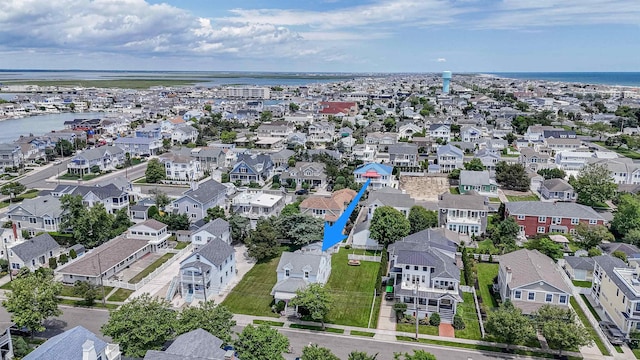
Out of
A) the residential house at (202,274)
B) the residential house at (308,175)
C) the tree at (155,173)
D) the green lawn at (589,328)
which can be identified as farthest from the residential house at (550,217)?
the tree at (155,173)

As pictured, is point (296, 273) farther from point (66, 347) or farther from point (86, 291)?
point (66, 347)

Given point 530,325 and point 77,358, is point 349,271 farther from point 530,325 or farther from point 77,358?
point 77,358

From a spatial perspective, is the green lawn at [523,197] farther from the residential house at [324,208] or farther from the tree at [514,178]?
the residential house at [324,208]

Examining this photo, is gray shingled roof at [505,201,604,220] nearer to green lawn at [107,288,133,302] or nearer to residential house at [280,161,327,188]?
residential house at [280,161,327,188]

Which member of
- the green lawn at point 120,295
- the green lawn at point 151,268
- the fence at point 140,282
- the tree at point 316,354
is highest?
the tree at point 316,354

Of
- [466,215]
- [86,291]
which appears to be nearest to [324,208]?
[466,215]

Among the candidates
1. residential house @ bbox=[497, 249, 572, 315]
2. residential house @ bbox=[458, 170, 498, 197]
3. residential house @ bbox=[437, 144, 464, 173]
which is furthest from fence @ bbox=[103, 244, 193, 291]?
residential house @ bbox=[437, 144, 464, 173]
